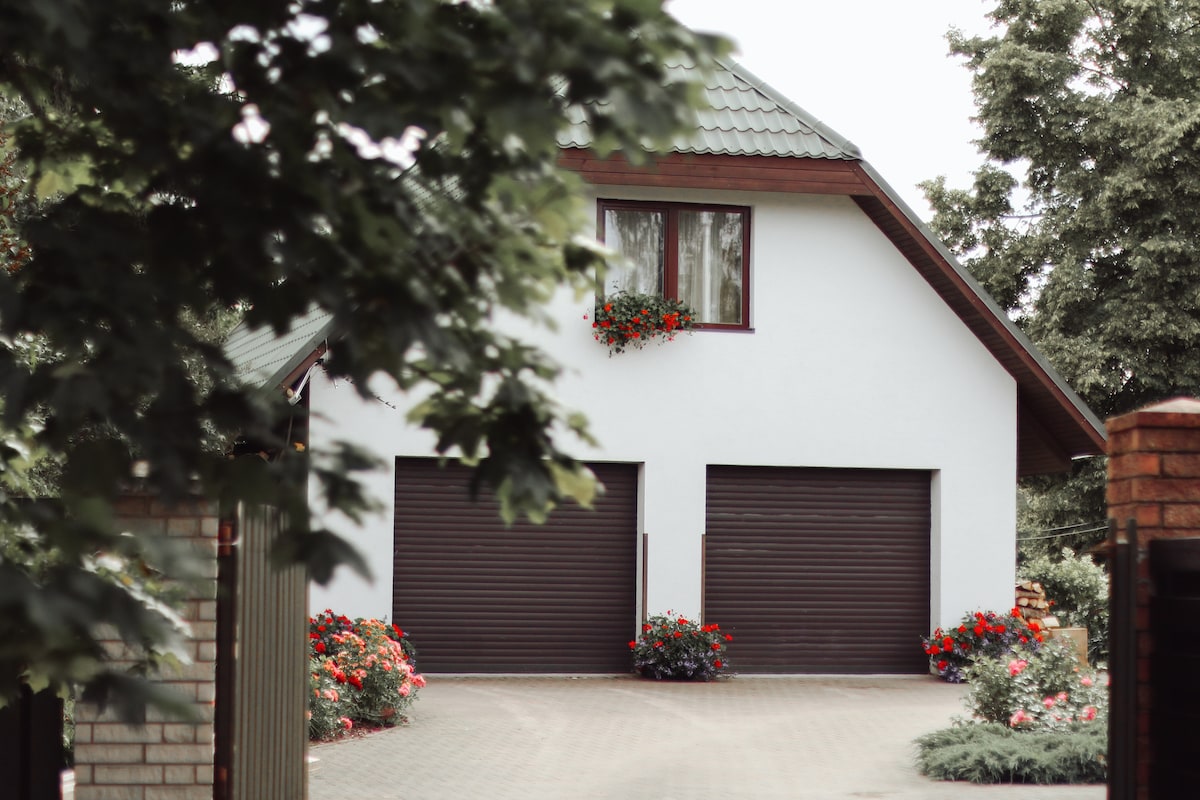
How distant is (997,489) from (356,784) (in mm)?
10650

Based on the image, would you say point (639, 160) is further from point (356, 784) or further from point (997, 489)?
point (997, 489)

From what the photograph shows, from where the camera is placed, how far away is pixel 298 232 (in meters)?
2.32

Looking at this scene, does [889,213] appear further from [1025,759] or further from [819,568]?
[1025,759]

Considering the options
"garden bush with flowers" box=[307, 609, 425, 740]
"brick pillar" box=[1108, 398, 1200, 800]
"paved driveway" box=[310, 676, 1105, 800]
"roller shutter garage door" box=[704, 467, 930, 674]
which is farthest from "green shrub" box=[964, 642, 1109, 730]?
"roller shutter garage door" box=[704, 467, 930, 674]

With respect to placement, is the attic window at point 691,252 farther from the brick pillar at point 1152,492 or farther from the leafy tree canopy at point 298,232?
the leafy tree canopy at point 298,232

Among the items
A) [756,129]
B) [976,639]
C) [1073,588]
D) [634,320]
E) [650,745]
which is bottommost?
[650,745]

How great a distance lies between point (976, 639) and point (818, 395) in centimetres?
342

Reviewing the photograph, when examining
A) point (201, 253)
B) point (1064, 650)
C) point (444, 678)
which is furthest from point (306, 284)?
point (444, 678)

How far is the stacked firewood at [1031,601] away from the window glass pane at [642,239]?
6.23 metres

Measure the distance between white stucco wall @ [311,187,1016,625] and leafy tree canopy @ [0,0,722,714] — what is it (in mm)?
13998

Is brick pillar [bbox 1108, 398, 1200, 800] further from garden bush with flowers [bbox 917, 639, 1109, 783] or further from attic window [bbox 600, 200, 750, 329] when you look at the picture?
attic window [bbox 600, 200, 750, 329]

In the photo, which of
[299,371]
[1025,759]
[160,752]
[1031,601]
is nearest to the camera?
[160,752]

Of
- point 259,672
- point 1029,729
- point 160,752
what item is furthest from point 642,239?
point 160,752

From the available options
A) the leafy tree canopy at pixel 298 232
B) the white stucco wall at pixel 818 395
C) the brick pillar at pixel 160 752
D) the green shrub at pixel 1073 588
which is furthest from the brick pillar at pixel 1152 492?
the green shrub at pixel 1073 588
